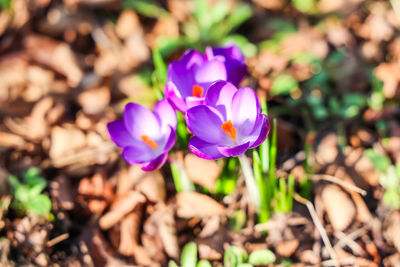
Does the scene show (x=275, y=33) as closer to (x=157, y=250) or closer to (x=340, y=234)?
(x=340, y=234)

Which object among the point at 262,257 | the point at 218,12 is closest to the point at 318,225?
the point at 262,257

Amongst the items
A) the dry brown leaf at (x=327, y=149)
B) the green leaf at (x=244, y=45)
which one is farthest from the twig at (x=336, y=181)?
the green leaf at (x=244, y=45)

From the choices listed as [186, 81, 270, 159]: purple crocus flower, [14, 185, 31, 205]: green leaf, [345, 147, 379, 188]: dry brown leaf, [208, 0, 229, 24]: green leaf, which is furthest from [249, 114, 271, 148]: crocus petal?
[208, 0, 229, 24]: green leaf

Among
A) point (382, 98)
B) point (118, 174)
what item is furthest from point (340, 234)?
point (118, 174)

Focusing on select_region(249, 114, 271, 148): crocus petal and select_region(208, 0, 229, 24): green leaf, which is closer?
select_region(249, 114, 271, 148): crocus petal

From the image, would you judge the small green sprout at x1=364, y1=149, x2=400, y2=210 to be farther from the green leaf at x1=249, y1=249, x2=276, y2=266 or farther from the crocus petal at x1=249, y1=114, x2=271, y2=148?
the crocus petal at x1=249, y1=114, x2=271, y2=148

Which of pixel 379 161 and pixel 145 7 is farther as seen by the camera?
pixel 145 7

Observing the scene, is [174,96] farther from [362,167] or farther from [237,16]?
[237,16]
